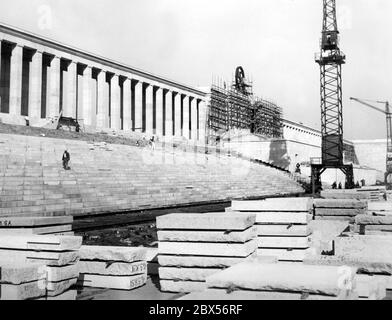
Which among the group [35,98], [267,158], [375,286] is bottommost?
[375,286]

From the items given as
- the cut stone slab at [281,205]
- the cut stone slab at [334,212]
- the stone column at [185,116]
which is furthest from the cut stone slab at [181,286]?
the stone column at [185,116]

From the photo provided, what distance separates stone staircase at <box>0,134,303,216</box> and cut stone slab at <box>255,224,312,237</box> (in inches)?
446

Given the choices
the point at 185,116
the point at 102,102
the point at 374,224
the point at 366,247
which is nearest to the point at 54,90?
the point at 102,102

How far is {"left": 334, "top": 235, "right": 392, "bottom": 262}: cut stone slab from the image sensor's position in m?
7.27

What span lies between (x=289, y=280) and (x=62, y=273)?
3.27 metres

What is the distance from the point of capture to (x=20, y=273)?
538 centimetres

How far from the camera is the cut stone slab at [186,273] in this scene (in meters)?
6.52

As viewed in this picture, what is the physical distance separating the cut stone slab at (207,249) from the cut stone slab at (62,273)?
1204mm

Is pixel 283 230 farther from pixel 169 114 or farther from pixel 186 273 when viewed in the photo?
pixel 169 114

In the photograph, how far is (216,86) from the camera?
6638 centimetres

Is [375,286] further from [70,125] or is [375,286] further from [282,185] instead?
[282,185]

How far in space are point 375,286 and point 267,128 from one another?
7365 centimetres
